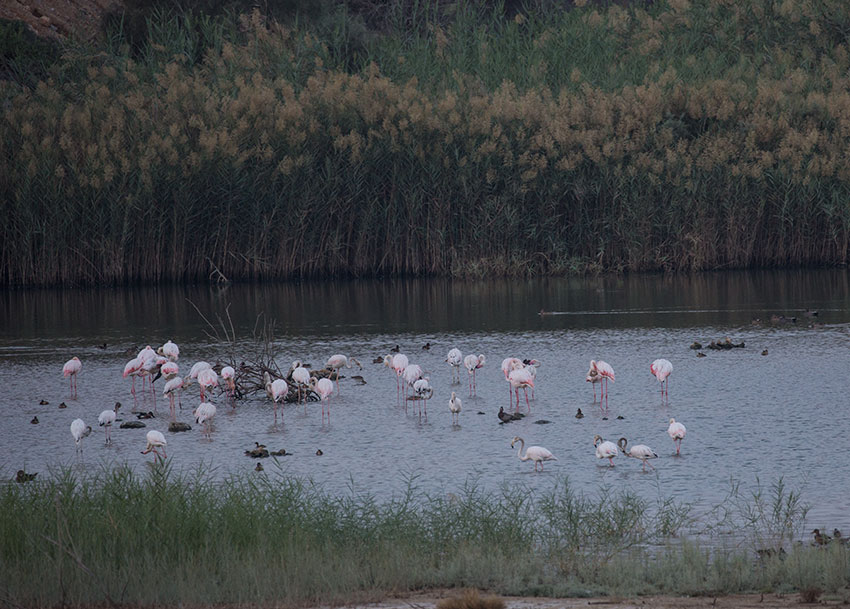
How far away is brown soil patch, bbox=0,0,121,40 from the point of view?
149 feet

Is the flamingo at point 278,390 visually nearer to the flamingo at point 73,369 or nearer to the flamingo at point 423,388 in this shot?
the flamingo at point 423,388

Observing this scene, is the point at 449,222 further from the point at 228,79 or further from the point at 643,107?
the point at 228,79

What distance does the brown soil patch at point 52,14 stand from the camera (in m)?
45.4

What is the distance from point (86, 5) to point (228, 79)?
65.3 feet

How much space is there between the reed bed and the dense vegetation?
20529mm

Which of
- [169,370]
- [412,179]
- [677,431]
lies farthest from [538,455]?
[412,179]

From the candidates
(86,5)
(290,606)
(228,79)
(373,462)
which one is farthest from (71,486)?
(86,5)

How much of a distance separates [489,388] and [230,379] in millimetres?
3078

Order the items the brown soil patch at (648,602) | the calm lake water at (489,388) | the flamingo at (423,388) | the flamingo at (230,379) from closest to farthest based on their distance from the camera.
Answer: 1. the brown soil patch at (648,602)
2. the calm lake water at (489,388)
3. the flamingo at (423,388)
4. the flamingo at (230,379)

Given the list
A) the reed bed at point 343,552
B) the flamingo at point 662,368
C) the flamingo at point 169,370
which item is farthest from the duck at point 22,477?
the flamingo at point 662,368

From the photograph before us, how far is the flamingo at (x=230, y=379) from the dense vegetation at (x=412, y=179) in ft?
48.1

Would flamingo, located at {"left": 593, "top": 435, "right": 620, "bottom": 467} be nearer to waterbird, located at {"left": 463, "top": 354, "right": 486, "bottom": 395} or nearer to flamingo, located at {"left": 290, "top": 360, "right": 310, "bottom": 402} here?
waterbird, located at {"left": 463, "top": 354, "right": 486, "bottom": 395}

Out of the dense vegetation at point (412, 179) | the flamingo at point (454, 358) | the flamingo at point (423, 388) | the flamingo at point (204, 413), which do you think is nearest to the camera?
the flamingo at point (204, 413)

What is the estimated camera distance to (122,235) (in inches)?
1081
